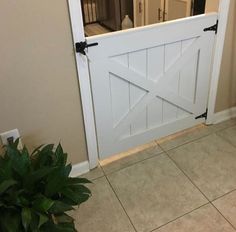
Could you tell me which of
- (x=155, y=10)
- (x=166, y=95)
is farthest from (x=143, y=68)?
(x=155, y=10)

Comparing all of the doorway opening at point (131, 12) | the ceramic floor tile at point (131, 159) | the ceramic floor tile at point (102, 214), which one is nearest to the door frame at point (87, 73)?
the ceramic floor tile at point (131, 159)

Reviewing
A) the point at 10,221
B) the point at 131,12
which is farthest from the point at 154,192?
the point at 131,12

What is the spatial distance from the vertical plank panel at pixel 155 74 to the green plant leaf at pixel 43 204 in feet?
3.42

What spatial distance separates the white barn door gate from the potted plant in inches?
23.1

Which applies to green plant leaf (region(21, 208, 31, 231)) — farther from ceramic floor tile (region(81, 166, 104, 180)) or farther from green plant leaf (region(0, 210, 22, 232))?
ceramic floor tile (region(81, 166, 104, 180))

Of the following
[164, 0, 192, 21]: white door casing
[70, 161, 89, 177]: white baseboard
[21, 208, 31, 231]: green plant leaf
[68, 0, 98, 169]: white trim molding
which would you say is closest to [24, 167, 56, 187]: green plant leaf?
[21, 208, 31, 231]: green plant leaf

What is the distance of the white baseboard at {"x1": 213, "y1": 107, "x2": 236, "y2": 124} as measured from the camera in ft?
7.64

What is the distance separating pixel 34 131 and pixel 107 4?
6.39ft

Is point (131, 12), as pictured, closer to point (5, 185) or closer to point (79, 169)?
point (79, 169)

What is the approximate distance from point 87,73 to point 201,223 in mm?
1056

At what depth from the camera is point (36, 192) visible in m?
1.26

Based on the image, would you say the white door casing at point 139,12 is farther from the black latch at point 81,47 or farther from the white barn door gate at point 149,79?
the black latch at point 81,47

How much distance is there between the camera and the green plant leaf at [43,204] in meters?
1.15

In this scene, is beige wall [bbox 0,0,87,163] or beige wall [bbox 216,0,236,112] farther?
→ beige wall [bbox 216,0,236,112]
